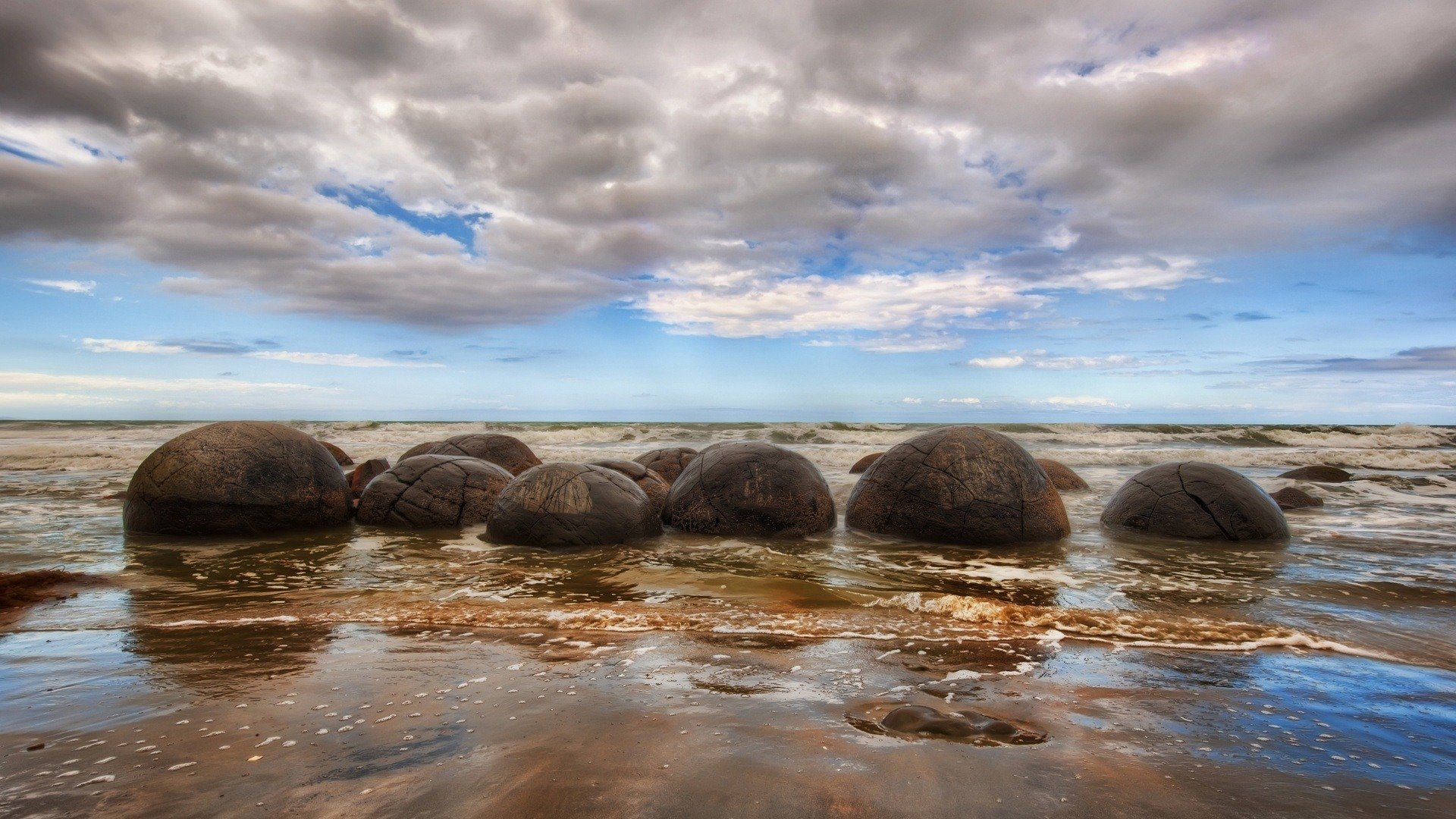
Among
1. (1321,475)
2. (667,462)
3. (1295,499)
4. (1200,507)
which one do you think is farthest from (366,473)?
(1321,475)

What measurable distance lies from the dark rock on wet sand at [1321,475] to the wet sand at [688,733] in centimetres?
1565

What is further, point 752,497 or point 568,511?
point 752,497

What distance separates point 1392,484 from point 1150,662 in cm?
1689

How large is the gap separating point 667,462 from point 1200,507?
26.2 feet

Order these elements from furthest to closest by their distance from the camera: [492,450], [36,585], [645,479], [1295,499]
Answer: [492,450], [1295,499], [645,479], [36,585]

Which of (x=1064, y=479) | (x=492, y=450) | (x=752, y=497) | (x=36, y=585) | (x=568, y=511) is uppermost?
(x=492, y=450)

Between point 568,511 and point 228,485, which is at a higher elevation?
point 228,485

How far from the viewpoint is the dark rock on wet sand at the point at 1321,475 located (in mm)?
15905

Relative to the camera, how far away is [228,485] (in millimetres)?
8258

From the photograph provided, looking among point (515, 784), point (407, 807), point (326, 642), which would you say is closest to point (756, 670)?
point (515, 784)

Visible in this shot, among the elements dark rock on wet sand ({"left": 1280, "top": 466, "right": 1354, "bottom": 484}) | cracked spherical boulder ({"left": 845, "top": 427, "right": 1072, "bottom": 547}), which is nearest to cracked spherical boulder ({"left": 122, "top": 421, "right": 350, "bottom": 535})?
cracked spherical boulder ({"left": 845, "top": 427, "right": 1072, "bottom": 547})

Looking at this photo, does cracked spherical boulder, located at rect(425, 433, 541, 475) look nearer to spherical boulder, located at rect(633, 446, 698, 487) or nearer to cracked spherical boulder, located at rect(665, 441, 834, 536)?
spherical boulder, located at rect(633, 446, 698, 487)

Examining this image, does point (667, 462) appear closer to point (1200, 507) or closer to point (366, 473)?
point (366, 473)

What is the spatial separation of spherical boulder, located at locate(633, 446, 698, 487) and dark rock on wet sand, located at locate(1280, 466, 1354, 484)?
48.0ft
